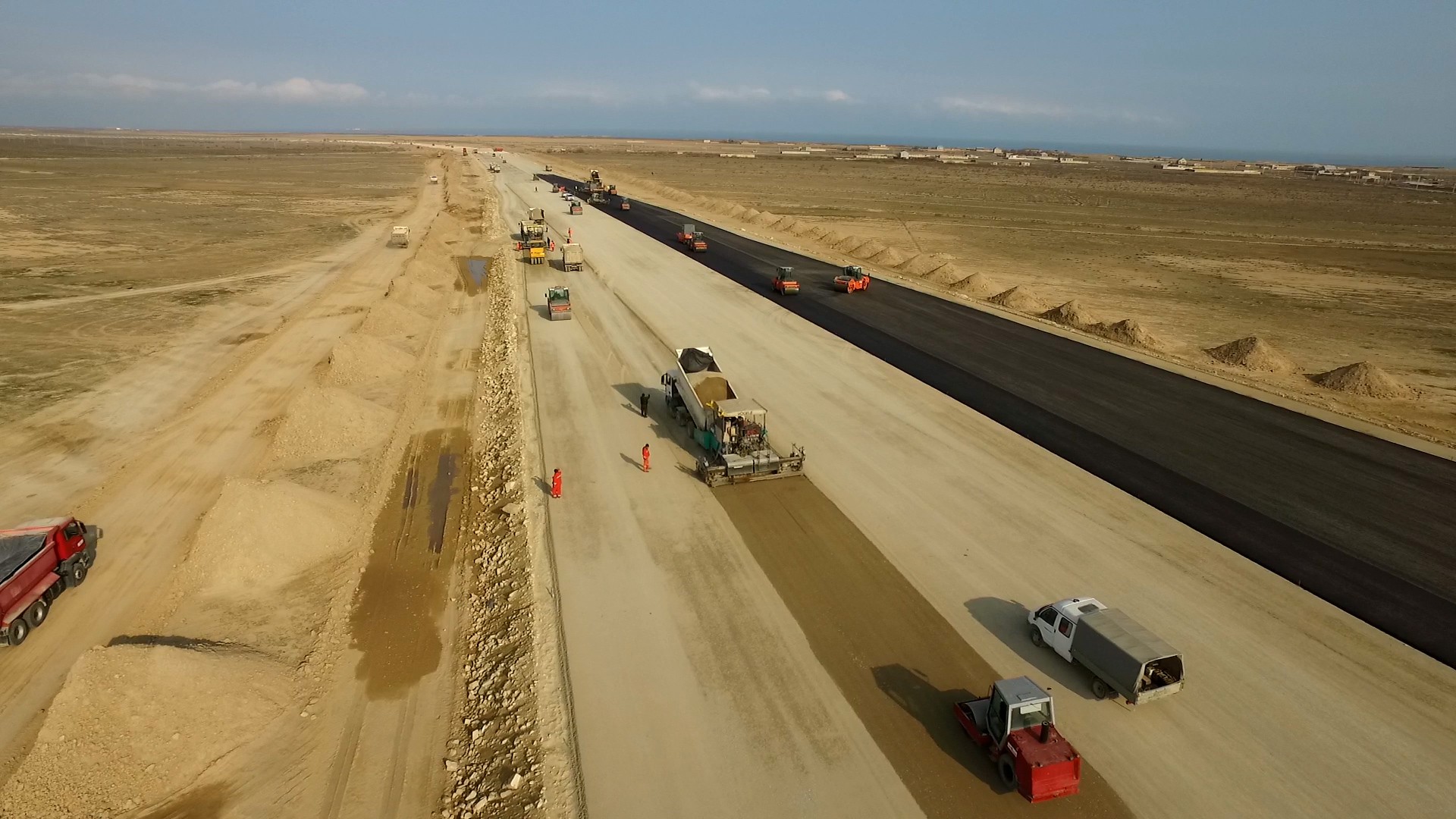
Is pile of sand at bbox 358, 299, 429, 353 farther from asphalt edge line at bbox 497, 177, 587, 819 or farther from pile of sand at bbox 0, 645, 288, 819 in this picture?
pile of sand at bbox 0, 645, 288, 819

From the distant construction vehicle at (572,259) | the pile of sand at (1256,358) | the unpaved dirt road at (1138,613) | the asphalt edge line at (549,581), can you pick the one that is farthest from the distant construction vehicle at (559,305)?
the pile of sand at (1256,358)

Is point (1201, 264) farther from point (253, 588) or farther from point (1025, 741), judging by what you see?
point (253, 588)

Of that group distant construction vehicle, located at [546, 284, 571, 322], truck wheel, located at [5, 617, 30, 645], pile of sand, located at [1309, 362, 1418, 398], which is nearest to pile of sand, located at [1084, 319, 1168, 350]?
pile of sand, located at [1309, 362, 1418, 398]

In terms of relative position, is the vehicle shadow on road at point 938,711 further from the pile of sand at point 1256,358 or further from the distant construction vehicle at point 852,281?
the distant construction vehicle at point 852,281

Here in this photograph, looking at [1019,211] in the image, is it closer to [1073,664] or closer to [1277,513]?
[1277,513]

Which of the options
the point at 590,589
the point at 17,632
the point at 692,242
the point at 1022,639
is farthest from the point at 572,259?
the point at 1022,639
